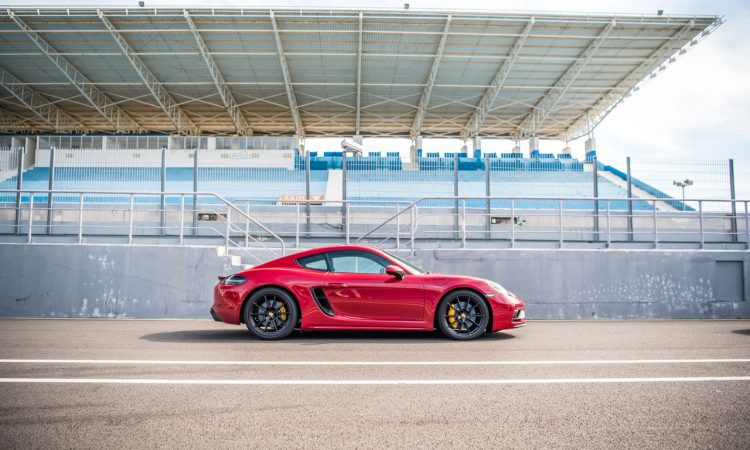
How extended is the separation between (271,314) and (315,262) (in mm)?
853

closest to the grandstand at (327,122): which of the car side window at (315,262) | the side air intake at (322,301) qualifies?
the car side window at (315,262)

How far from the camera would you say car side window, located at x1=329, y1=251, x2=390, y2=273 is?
6.86m

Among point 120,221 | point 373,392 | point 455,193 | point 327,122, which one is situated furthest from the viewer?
point 327,122

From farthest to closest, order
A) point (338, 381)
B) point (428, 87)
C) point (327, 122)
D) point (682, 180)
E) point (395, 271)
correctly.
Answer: point (327, 122) → point (428, 87) → point (682, 180) → point (395, 271) → point (338, 381)

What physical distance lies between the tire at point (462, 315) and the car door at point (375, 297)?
1.00 feet

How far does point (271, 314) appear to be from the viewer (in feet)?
22.2

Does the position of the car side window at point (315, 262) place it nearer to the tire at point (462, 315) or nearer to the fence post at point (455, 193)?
the tire at point (462, 315)

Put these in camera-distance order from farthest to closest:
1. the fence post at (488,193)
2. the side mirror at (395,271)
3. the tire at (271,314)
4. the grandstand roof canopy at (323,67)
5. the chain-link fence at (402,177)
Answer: the grandstand roof canopy at (323,67)
the chain-link fence at (402,177)
the fence post at (488,193)
the tire at (271,314)
the side mirror at (395,271)

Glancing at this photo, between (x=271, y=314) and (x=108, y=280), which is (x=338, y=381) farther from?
(x=108, y=280)

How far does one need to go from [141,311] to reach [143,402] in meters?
6.83

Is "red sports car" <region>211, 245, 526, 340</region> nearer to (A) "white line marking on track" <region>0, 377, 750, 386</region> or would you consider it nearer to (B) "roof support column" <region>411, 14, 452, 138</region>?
(A) "white line marking on track" <region>0, 377, 750, 386</region>

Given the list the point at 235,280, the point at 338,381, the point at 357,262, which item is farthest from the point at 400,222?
the point at 338,381

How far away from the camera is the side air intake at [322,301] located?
661 centimetres

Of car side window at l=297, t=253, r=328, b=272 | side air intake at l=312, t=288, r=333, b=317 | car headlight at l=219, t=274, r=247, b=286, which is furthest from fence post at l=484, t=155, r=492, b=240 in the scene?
car headlight at l=219, t=274, r=247, b=286
